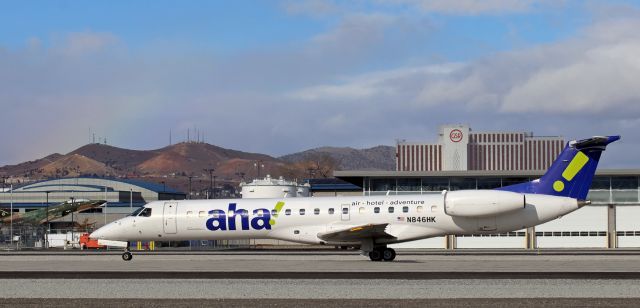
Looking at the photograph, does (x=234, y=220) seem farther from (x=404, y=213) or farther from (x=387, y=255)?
(x=404, y=213)

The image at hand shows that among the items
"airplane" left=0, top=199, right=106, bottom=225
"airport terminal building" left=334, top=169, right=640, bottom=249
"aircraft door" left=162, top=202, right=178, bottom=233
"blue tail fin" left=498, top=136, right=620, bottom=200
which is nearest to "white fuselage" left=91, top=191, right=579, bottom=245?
"aircraft door" left=162, top=202, right=178, bottom=233

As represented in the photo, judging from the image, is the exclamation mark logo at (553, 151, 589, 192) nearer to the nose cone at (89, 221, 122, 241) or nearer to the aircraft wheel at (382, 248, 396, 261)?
the aircraft wheel at (382, 248, 396, 261)

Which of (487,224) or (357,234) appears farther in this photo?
(487,224)

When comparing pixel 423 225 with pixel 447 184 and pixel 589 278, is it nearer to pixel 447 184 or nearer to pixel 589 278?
pixel 589 278

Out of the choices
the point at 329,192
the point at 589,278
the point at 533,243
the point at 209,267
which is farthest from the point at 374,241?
the point at 329,192

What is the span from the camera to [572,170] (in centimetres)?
3928

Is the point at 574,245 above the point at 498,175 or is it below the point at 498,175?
below

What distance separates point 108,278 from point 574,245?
45.5 meters

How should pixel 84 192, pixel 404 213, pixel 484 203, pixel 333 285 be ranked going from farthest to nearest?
pixel 84 192
pixel 404 213
pixel 484 203
pixel 333 285

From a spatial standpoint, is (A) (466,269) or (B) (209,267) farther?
(B) (209,267)

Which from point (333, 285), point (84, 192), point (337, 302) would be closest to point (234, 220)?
point (333, 285)

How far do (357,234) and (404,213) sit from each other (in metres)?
2.43

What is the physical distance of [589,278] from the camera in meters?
26.8

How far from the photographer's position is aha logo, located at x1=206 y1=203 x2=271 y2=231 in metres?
41.2
